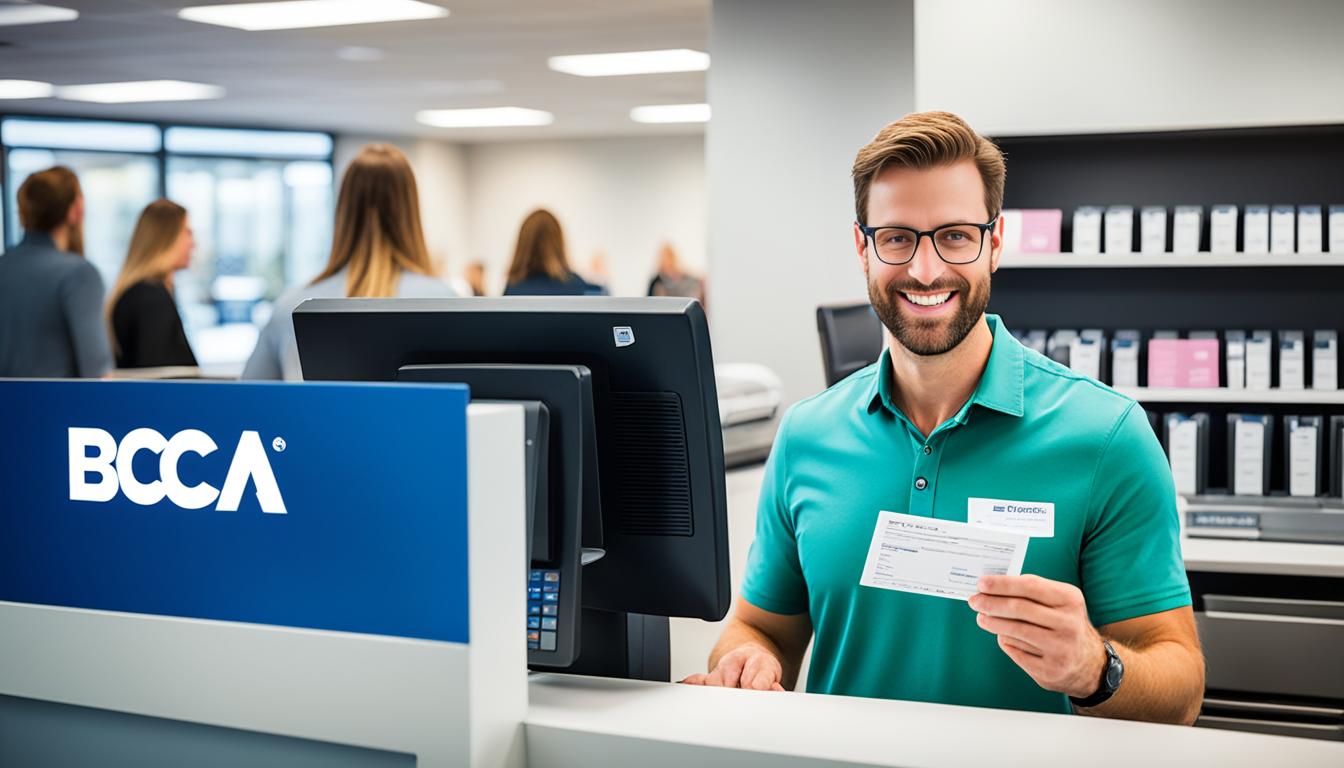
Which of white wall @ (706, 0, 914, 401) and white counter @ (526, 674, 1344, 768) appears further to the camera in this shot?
white wall @ (706, 0, 914, 401)

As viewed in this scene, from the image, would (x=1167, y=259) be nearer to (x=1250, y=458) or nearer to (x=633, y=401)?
(x=1250, y=458)

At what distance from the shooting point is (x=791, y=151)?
5.42 metres

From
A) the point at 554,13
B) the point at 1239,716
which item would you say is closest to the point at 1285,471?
the point at 1239,716

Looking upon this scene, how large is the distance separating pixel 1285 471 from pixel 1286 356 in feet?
1.16

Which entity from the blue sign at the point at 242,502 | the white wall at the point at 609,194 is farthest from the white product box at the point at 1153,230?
the white wall at the point at 609,194

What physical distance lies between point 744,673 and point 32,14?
618 cm

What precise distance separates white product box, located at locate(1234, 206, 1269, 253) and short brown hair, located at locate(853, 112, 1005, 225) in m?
1.94

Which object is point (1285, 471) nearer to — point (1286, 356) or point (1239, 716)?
point (1286, 356)

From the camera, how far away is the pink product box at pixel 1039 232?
3369 millimetres

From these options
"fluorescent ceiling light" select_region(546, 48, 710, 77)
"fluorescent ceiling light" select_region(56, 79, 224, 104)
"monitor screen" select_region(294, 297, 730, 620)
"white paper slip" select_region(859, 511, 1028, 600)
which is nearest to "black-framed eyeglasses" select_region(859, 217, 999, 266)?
"monitor screen" select_region(294, 297, 730, 620)

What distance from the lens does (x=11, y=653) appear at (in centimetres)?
117

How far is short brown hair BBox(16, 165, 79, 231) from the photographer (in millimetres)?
3826

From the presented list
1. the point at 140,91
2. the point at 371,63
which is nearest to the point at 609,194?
the point at 140,91

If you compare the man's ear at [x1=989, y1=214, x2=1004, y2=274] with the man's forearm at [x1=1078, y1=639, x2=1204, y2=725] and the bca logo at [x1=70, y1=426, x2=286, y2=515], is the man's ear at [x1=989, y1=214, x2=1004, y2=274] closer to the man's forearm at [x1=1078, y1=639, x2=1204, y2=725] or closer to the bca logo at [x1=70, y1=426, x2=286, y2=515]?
the man's forearm at [x1=1078, y1=639, x2=1204, y2=725]
